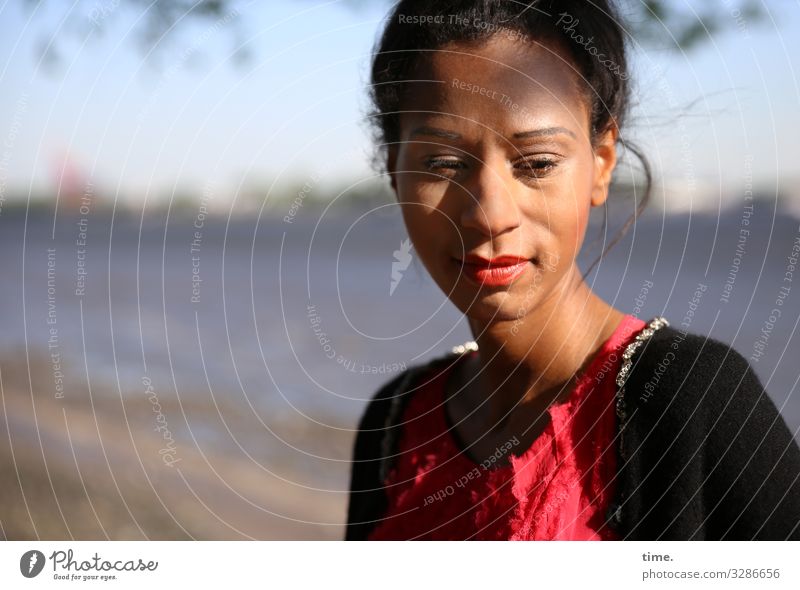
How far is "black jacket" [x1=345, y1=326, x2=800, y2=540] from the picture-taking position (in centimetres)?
54

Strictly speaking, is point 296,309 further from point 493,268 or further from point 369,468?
point 493,268

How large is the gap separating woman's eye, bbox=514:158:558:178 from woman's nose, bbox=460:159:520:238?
0.04 ft

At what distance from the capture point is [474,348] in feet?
2.41

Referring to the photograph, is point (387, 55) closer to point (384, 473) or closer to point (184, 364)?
point (384, 473)

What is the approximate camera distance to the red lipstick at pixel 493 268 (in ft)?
1.98

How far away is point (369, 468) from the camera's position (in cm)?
→ 72

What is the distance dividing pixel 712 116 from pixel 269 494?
3.49 feet

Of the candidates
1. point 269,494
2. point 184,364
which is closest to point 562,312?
point 269,494

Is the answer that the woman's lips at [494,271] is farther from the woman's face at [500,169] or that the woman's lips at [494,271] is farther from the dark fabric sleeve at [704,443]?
the dark fabric sleeve at [704,443]

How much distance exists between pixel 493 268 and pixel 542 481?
154 millimetres

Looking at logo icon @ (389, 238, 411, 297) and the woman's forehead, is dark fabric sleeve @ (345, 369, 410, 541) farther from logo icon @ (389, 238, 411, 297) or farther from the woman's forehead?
the woman's forehead
